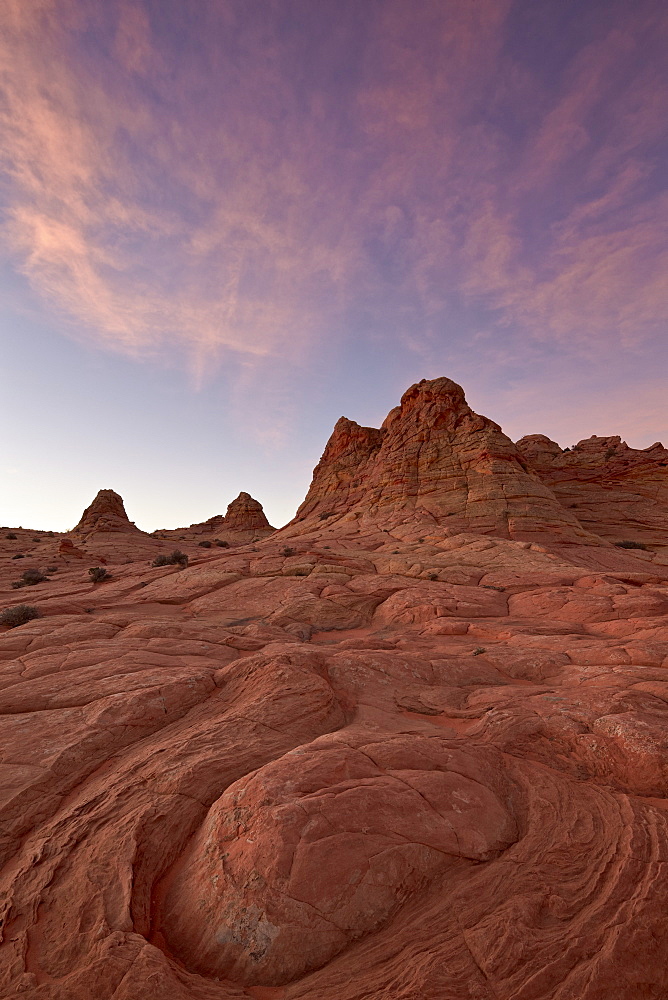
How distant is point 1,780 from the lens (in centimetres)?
580

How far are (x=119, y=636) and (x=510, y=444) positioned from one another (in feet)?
116

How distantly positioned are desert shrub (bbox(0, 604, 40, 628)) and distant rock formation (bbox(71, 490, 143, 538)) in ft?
170

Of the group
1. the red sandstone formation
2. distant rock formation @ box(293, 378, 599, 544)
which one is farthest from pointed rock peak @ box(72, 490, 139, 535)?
distant rock formation @ box(293, 378, 599, 544)

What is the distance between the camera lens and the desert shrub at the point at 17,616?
14071 millimetres

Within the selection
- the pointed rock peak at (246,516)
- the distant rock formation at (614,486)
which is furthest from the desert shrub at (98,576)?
the pointed rock peak at (246,516)

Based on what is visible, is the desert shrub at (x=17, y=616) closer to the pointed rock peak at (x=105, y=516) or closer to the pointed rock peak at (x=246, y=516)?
the pointed rock peak at (x=105, y=516)

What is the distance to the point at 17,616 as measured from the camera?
14.3 m

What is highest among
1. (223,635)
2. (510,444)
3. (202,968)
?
(510,444)

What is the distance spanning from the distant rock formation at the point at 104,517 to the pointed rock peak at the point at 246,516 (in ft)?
56.8

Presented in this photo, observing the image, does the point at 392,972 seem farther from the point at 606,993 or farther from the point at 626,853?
the point at 626,853

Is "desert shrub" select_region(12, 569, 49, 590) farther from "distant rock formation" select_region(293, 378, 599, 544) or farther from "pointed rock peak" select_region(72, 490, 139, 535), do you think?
"pointed rock peak" select_region(72, 490, 139, 535)

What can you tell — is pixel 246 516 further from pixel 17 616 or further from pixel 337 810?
pixel 337 810

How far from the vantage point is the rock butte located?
3709mm

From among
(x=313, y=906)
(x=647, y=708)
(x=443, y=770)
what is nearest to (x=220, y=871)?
(x=313, y=906)
